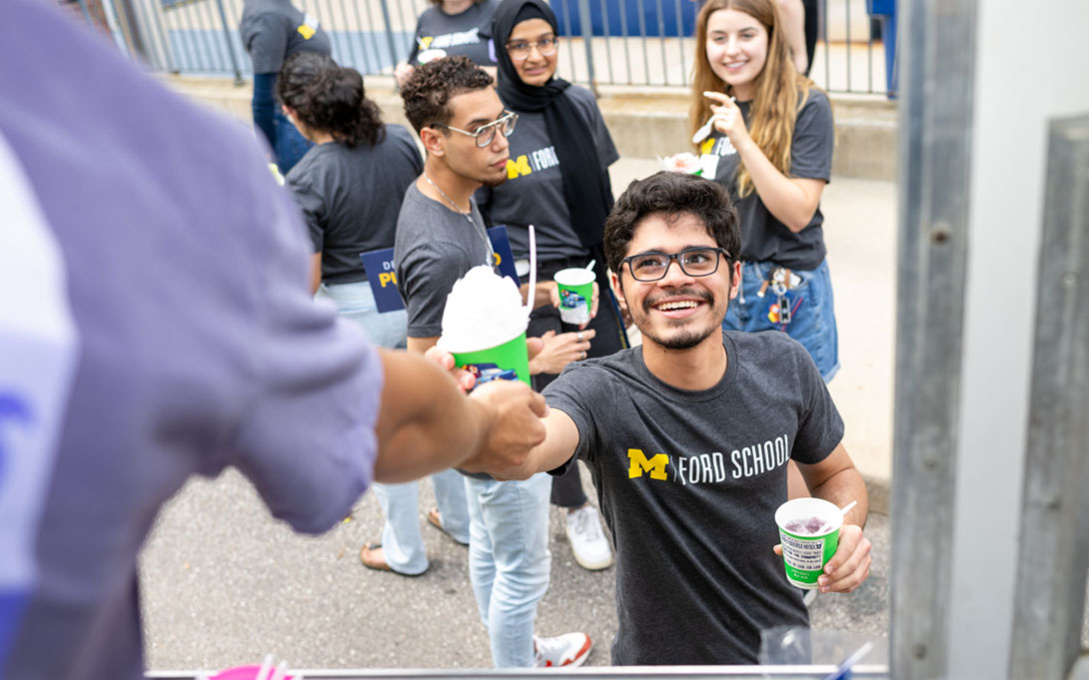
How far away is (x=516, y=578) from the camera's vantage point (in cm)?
316

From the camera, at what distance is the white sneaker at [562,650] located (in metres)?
3.47

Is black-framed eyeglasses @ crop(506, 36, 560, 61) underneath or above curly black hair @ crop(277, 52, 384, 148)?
above

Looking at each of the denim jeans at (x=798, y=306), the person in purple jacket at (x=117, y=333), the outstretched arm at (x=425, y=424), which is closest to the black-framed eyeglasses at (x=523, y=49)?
the denim jeans at (x=798, y=306)

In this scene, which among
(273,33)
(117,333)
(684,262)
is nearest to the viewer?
(117,333)

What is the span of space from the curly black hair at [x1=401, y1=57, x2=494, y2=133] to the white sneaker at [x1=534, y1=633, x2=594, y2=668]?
1.87m

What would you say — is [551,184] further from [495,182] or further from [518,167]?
[495,182]

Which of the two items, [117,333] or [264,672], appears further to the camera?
[264,672]

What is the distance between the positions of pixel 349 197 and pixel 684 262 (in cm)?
179

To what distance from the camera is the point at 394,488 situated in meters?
3.83

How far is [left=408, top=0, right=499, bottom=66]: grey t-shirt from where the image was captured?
16.2 feet

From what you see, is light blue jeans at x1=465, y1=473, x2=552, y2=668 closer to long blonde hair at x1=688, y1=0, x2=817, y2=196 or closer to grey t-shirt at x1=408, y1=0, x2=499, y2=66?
long blonde hair at x1=688, y1=0, x2=817, y2=196

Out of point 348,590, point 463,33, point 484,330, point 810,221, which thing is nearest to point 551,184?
point 810,221

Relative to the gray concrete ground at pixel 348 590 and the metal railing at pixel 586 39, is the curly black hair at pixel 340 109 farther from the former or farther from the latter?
the metal railing at pixel 586 39

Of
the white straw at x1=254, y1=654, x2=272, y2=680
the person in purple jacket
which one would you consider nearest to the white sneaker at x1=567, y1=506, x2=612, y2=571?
the white straw at x1=254, y1=654, x2=272, y2=680
